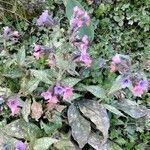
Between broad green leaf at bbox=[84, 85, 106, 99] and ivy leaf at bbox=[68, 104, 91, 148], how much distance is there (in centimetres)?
17

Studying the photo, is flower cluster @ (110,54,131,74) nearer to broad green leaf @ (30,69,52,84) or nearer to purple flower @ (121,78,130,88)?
purple flower @ (121,78,130,88)

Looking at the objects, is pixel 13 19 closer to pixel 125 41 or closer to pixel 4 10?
pixel 4 10

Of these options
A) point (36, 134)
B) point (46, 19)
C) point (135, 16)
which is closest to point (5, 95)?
point (36, 134)

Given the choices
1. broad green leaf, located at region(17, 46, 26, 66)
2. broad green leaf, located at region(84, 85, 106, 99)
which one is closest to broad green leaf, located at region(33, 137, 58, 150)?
broad green leaf, located at region(84, 85, 106, 99)

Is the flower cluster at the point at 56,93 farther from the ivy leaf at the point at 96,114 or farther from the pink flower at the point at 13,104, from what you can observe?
the ivy leaf at the point at 96,114

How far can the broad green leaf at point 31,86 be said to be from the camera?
2970mm

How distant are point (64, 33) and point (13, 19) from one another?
520 millimetres

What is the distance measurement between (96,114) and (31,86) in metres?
0.48

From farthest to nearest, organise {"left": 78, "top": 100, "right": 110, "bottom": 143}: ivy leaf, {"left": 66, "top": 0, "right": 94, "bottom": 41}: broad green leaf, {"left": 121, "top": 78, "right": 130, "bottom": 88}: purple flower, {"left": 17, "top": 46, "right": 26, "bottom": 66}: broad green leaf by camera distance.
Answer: {"left": 66, "top": 0, "right": 94, "bottom": 41}: broad green leaf < {"left": 17, "top": 46, "right": 26, "bottom": 66}: broad green leaf < {"left": 78, "top": 100, "right": 110, "bottom": 143}: ivy leaf < {"left": 121, "top": 78, "right": 130, "bottom": 88}: purple flower

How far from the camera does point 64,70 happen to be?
2918mm

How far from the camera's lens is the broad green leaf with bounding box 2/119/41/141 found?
2967 mm

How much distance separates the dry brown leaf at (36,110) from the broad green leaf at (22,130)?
0.34 feet

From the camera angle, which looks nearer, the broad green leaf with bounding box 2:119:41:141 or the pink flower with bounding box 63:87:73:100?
the pink flower with bounding box 63:87:73:100

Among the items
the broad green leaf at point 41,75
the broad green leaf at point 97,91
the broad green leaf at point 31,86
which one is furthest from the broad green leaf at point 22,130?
the broad green leaf at point 97,91
